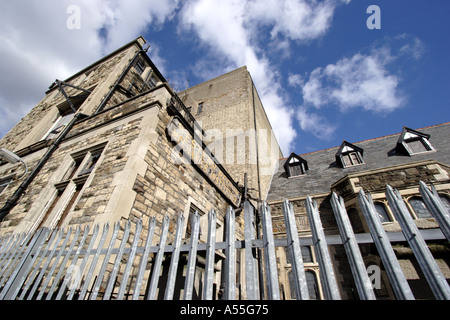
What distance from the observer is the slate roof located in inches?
401

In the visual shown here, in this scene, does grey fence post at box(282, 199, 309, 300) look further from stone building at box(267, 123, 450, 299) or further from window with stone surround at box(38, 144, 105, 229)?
stone building at box(267, 123, 450, 299)

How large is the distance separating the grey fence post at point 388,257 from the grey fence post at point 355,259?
113mm

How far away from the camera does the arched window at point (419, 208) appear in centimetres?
708

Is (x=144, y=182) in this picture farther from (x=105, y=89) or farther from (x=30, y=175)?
(x=105, y=89)

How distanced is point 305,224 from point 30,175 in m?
10.5

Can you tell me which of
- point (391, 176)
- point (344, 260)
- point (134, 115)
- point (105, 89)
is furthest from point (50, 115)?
point (391, 176)

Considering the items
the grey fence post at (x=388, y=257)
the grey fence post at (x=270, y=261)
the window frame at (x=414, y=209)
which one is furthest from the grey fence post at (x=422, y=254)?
the window frame at (x=414, y=209)

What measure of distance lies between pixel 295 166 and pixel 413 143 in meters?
6.32

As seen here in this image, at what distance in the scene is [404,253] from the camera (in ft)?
19.2

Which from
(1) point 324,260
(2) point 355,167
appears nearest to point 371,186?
(2) point 355,167

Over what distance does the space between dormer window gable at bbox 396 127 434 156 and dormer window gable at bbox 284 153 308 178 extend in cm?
504

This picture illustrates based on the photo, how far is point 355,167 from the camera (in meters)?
11.3

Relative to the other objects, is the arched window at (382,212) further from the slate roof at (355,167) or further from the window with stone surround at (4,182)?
the window with stone surround at (4,182)

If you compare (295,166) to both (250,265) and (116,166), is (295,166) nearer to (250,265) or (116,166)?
(116,166)
